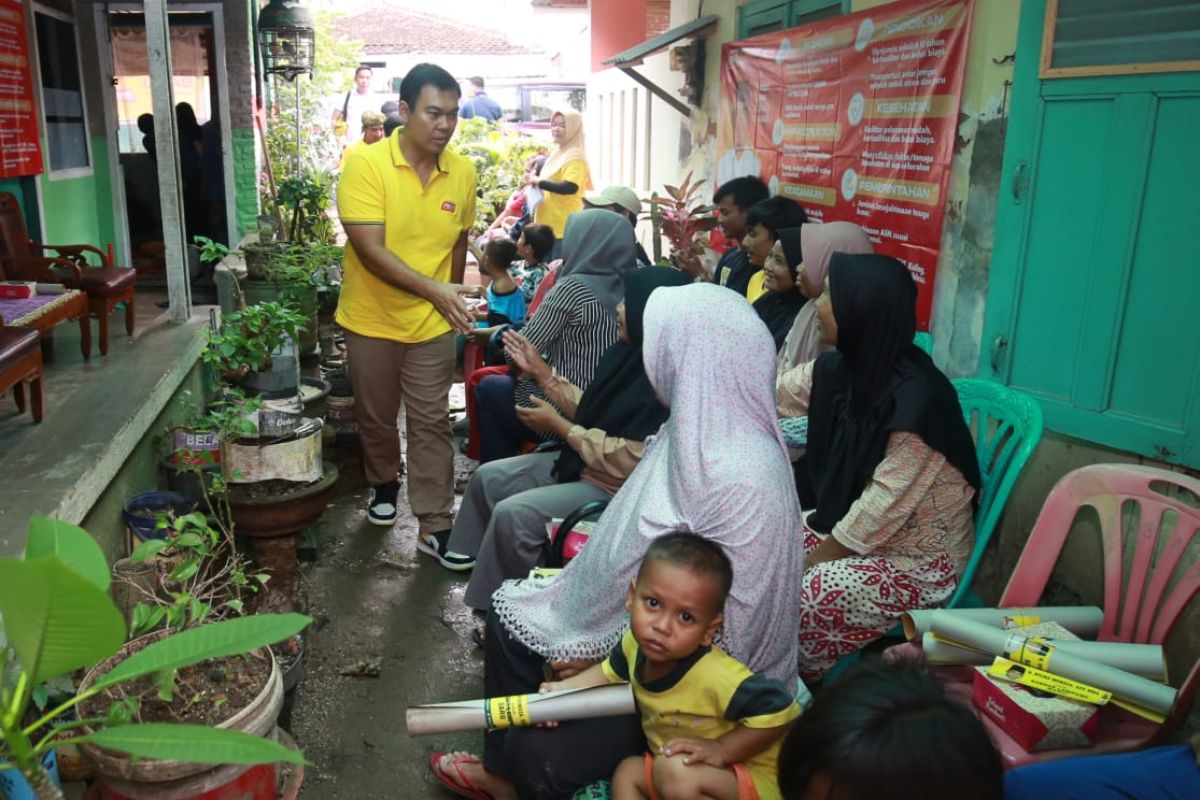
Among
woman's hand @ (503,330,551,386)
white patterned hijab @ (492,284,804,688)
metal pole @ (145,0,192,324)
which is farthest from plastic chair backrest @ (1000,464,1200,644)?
metal pole @ (145,0,192,324)

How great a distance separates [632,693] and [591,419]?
1.26 m

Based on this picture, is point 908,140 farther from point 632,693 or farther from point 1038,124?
point 632,693

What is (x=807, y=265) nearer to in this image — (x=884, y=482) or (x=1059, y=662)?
(x=884, y=482)

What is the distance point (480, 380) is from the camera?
166 inches

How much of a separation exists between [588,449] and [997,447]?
1195 mm

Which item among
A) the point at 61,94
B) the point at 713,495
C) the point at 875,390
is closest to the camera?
the point at 713,495

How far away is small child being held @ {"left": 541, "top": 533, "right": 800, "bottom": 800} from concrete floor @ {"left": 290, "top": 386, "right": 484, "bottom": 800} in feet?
3.15

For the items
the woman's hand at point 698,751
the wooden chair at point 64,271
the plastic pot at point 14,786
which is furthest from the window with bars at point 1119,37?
the wooden chair at point 64,271

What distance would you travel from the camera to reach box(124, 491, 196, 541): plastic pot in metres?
3.05

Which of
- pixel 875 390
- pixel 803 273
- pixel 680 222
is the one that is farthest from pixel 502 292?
pixel 875 390

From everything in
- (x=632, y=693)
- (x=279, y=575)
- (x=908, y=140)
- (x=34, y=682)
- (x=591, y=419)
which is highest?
(x=908, y=140)

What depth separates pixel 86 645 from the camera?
1.04m

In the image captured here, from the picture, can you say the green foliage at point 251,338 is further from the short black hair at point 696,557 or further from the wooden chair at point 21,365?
the short black hair at point 696,557

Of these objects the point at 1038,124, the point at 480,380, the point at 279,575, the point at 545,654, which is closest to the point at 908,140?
the point at 1038,124
